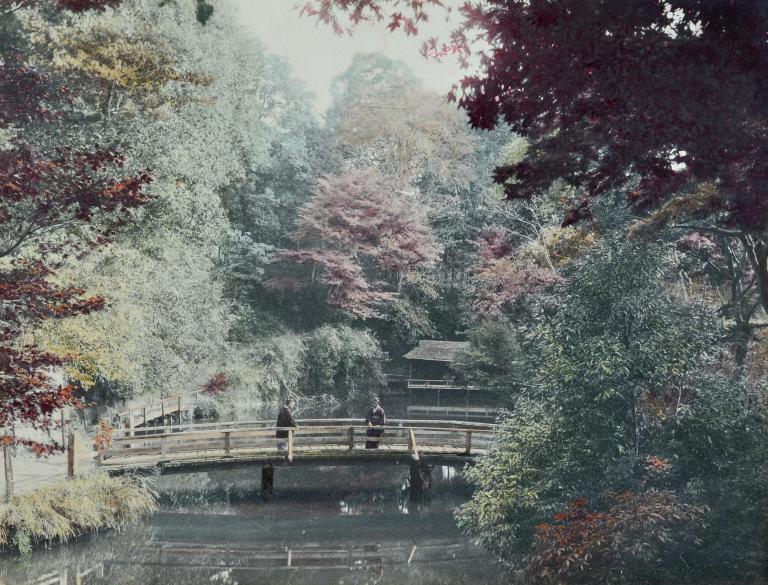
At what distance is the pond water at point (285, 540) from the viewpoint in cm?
565

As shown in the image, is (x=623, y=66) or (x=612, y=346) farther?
(x=612, y=346)

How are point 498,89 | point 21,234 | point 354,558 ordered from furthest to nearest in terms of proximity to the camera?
point 354,558
point 21,234
point 498,89

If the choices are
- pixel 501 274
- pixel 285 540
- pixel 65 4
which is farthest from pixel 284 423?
pixel 65 4

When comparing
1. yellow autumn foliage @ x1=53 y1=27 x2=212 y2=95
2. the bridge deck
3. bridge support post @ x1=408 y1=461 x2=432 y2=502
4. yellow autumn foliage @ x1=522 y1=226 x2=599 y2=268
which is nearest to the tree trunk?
the bridge deck

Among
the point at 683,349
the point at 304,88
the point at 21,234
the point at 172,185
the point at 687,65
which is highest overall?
Result: the point at 304,88

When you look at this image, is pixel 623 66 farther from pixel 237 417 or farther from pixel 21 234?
pixel 237 417

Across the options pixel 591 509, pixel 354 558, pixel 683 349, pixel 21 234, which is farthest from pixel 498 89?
pixel 354 558

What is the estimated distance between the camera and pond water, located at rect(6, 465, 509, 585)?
5.65m

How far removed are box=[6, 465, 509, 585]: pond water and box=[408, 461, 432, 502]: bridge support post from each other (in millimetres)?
103

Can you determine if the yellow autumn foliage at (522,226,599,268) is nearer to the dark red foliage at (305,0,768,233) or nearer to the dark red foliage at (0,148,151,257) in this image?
the dark red foliage at (305,0,768,233)

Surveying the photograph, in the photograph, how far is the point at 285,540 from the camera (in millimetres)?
7047

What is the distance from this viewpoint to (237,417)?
11773 millimetres

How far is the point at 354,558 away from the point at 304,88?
181 inches

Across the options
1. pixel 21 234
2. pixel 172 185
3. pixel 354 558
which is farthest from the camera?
pixel 172 185
